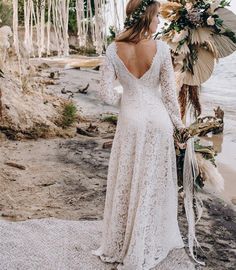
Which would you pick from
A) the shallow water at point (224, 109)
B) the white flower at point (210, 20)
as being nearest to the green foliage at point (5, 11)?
the shallow water at point (224, 109)

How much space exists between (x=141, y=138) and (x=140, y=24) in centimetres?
81

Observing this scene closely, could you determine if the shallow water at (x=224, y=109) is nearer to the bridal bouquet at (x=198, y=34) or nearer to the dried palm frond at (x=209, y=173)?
the bridal bouquet at (x=198, y=34)

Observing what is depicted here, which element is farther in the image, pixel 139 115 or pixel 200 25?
pixel 200 25

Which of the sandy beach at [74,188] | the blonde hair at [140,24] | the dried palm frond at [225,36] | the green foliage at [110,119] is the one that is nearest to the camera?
the blonde hair at [140,24]

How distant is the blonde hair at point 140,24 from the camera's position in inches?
130

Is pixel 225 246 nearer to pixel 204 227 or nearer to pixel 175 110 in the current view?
pixel 204 227

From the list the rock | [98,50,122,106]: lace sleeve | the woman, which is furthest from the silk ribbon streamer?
the rock

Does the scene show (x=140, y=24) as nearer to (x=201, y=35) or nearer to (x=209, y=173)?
(x=201, y=35)

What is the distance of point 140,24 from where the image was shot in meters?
3.30

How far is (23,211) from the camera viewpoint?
490 centimetres

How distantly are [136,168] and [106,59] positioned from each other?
82 cm

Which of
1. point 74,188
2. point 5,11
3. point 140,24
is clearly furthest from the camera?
point 5,11

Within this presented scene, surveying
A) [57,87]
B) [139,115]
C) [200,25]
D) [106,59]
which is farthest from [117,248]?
[57,87]

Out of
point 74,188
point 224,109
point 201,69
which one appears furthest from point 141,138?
point 224,109
